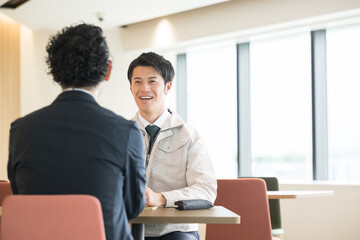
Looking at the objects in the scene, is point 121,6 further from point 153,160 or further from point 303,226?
point 153,160

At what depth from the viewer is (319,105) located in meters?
6.51

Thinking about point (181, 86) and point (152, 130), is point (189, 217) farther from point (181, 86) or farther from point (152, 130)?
point (181, 86)

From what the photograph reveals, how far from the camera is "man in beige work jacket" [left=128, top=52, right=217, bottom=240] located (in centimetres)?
251

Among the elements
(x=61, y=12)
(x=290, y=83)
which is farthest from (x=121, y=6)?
(x=290, y=83)

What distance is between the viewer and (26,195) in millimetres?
1573

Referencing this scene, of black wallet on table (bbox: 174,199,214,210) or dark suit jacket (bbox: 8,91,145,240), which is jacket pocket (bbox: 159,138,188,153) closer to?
black wallet on table (bbox: 174,199,214,210)

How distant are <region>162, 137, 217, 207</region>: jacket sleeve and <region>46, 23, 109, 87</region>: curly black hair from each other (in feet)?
2.73

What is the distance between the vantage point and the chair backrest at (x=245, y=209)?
2.97 m

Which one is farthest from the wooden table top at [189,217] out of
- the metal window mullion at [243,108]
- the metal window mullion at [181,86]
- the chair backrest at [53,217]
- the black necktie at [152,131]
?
the metal window mullion at [181,86]

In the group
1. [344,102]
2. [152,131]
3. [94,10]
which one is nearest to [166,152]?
[152,131]

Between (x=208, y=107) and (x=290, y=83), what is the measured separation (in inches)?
54.2

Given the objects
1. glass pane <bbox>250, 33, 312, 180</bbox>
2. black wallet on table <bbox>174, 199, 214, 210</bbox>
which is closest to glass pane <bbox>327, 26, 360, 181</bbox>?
glass pane <bbox>250, 33, 312, 180</bbox>

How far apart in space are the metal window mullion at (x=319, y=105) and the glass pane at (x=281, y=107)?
10 cm

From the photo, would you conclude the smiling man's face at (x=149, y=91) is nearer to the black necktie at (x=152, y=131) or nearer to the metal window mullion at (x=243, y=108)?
the black necktie at (x=152, y=131)
